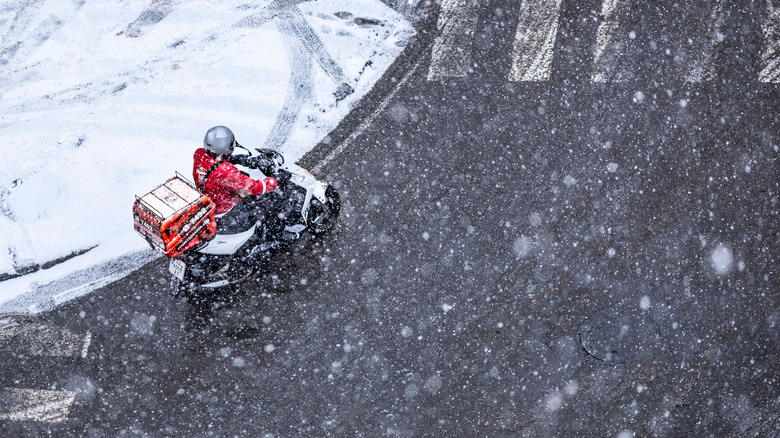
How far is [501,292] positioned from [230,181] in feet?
9.22

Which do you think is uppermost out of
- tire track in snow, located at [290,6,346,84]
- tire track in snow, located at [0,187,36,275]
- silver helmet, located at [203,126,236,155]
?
silver helmet, located at [203,126,236,155]

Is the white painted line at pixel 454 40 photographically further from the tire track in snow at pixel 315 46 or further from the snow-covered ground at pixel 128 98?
the tire track in snow at pixel 315 46

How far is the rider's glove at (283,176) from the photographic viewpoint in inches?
275

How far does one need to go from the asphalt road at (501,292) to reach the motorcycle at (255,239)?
0.69 ft

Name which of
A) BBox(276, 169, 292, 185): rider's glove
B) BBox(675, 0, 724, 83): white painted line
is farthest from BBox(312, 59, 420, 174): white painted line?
BBox(675, 0, 724, 83): white painted line

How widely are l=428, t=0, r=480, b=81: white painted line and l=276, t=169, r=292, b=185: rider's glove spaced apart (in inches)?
96.1

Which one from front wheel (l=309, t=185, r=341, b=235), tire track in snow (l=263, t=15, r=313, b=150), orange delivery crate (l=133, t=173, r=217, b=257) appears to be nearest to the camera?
orange delivery crate (l=133, t=173, r=217, b=257)

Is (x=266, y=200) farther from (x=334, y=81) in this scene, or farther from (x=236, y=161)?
(x=334, y=81)

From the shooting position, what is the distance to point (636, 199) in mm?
7867

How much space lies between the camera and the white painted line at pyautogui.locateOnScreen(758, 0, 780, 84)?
8516mm

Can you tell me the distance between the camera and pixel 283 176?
7.02 metres

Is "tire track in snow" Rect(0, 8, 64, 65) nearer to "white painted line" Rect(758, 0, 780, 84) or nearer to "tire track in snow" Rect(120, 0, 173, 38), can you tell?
"tire track in snow" Rect(120, 0, 173, 38)

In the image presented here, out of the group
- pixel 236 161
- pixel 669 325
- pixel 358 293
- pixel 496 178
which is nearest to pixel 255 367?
pixel 358 293

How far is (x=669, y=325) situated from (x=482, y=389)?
1.91m
